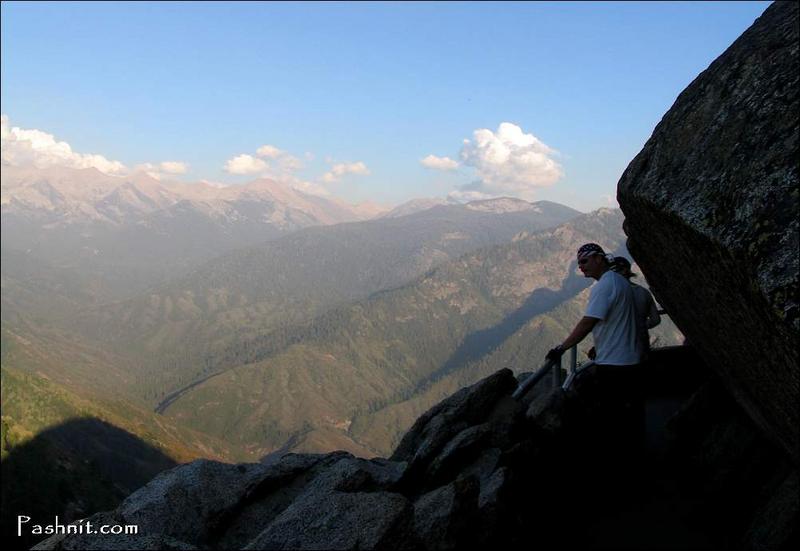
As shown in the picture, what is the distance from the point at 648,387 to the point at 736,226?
1152cm

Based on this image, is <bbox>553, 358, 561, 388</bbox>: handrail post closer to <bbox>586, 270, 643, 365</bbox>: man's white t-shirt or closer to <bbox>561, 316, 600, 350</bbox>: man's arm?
<bbox>586, 270, 643, 365</bbox>: man's white t-shirt

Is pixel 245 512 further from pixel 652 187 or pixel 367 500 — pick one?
pixel 652 187

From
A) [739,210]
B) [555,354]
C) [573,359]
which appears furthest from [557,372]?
[739,210]

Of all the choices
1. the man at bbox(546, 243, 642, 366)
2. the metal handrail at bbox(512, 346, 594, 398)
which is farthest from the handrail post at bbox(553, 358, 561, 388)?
the man at bbox(546, 243, 642, 366)

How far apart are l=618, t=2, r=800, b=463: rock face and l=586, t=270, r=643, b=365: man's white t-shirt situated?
39.7 inches

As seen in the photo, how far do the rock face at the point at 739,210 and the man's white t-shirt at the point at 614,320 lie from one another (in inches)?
39.7

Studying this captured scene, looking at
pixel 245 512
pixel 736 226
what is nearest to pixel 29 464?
pixel 245 512

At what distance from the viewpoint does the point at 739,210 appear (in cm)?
712

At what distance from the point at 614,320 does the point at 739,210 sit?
427 centimetres

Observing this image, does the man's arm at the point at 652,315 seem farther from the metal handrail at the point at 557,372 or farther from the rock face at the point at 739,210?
the metal handrail at the point at 557,372

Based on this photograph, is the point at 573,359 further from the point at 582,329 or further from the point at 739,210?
the point at 739,210

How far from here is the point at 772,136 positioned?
24.6 ft

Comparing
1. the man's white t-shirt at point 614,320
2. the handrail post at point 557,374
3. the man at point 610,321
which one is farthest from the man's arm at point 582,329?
the handrail post at point 557,374

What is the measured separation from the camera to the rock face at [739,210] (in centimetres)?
655
